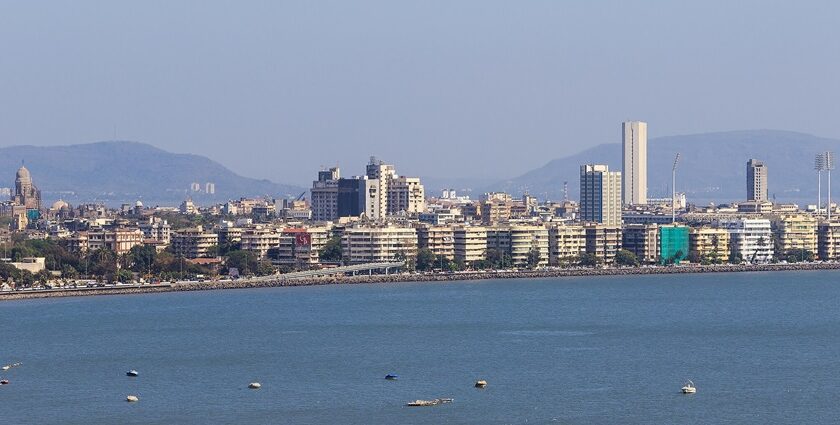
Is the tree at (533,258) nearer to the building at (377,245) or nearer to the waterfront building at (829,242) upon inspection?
the building at (377,245)

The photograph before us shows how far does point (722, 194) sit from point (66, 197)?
63.5m

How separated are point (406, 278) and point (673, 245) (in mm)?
12472

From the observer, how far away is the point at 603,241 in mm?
57938

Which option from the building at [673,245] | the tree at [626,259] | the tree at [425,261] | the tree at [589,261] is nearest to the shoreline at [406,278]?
the tree at [589,261]

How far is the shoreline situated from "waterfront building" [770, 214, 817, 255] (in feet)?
11.1

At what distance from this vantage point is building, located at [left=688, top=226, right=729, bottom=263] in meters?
58.1

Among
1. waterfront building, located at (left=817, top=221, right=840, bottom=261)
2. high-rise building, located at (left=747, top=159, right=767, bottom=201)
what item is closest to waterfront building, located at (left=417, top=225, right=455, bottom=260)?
waterfront building, located at (left=817, top=221, right=840, bottom=261)

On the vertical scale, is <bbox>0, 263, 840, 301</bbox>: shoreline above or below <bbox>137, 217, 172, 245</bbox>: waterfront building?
below

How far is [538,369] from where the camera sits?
25.8m

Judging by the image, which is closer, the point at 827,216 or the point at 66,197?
the point at 827,216

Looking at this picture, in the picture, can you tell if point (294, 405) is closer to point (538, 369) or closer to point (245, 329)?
point (538, 369)

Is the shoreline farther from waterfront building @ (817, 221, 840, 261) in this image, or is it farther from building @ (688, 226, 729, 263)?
waterfront building @ (817, 221, 840, 261)

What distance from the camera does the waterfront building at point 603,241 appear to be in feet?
189

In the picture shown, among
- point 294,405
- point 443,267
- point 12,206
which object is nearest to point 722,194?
point 12,206
